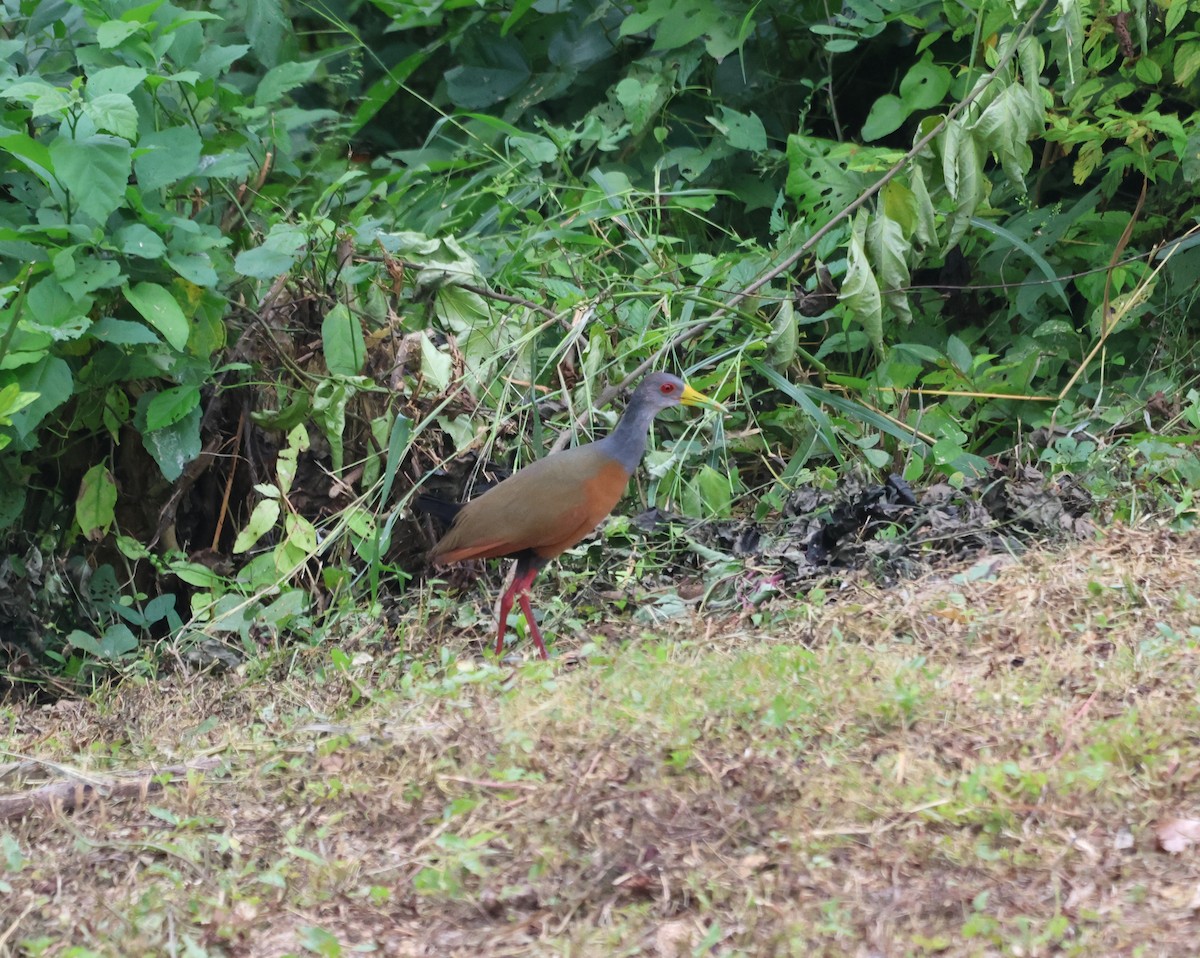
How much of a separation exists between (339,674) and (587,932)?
2006 millimetres

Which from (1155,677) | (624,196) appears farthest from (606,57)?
(1155,677)

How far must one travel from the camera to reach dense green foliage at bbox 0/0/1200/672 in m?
5.16

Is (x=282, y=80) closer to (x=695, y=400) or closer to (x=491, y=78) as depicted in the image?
(x=695, y=400)

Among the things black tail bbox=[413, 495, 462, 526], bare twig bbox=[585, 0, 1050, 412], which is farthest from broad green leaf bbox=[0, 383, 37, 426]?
bare twig bbox=[585, 0, 1050, 412]

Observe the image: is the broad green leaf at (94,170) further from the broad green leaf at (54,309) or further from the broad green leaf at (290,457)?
the broad green leaf at (290,457)

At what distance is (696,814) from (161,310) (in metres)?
2.76

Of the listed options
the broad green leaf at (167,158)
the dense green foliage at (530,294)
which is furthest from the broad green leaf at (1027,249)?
the broad green leaf at (167,158)

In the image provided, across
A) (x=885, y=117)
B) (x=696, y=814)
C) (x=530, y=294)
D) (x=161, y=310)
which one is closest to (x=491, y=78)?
(x=530, y=294)

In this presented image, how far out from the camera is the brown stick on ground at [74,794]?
3658 mm

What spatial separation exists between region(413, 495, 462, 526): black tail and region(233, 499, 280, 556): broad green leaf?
0.53m

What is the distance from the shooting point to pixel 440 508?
17.3ft

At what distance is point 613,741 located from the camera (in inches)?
136

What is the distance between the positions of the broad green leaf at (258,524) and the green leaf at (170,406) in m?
0.43

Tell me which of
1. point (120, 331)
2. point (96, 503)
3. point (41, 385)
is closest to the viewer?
point (41, 385)
